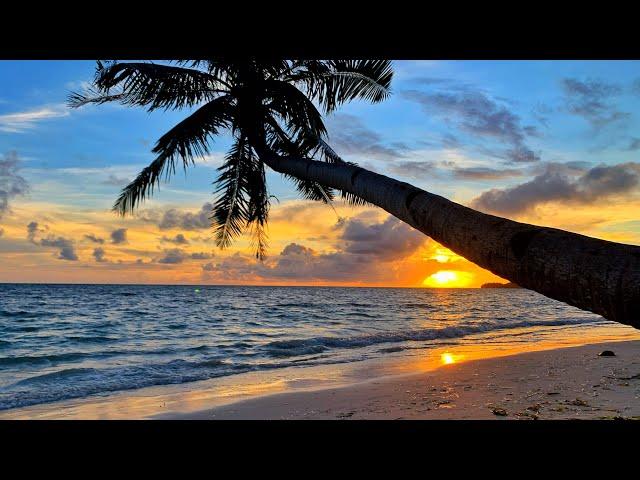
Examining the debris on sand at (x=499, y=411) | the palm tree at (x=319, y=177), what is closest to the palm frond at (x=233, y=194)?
the palm tree at (x=319, y=177)

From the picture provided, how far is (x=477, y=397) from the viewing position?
7.34 meters

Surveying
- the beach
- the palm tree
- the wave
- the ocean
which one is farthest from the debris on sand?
the wave

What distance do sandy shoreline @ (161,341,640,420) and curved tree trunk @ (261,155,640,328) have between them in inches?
167

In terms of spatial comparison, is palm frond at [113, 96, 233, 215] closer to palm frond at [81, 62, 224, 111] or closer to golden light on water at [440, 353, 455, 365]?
palm frond at [81, 62, 224, 111]

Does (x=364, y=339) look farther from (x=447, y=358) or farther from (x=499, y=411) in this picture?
(x=499, y=411)

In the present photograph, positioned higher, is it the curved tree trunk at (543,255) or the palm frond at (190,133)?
the palm frond at (190,133)

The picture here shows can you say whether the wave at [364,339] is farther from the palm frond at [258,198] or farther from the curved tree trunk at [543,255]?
the curved tree trunk at [543,255]

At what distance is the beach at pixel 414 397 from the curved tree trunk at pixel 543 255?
4289mm

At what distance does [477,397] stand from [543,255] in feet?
20.5

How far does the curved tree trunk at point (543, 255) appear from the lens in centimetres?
140
